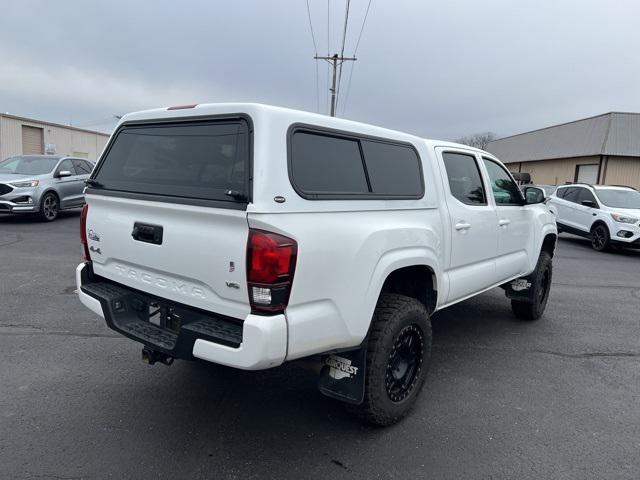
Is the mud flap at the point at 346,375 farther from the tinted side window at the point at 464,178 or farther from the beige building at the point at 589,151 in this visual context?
the beige building at the point at 589,151

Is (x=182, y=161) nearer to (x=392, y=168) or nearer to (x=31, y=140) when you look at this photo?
(x=392, y=168)

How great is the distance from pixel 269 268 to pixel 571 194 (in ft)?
45.5

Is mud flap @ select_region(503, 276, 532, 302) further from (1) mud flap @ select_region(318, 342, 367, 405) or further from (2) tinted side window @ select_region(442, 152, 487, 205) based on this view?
(1) mud flap @ select_region(318, 342, 367, 405)

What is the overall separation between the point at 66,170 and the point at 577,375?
12917 mm

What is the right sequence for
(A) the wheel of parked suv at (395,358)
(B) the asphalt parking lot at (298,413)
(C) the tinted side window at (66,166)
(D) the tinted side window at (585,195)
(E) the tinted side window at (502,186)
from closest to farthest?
1. (B) the asphalt parking lot at (298,413)
2. (A) the wheel of parked suv at (395,358)
3. (E) the tinted side window at (502,186)
4. (C) the tinted side window at (66,166)
5. (D) the tinted side window at (585,195)

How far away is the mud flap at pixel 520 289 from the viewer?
17.7ft

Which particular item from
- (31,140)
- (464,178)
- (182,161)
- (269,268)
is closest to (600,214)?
(464,178)

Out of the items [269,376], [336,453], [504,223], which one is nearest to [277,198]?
[336,453]

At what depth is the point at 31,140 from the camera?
26906 millimetres

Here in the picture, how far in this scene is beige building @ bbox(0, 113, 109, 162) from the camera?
24.5m

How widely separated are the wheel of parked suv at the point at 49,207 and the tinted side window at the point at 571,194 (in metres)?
14.1

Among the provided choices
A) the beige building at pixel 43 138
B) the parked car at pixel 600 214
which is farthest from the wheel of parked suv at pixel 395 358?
the beige building at pixel 43 138

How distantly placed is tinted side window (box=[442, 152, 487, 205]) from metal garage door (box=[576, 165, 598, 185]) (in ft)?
102

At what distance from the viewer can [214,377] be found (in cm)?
390
